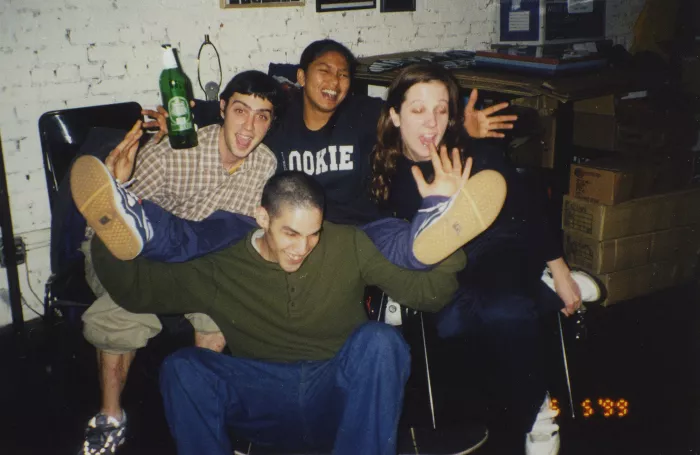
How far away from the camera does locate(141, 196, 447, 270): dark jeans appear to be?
63.6 inches

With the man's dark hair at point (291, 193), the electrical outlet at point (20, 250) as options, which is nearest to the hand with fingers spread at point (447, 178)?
the man's dark hair at point (291, 193)

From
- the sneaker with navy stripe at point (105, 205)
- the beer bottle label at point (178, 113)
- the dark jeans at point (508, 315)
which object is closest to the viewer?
the sneaker with navy stripe at point (105, 205)

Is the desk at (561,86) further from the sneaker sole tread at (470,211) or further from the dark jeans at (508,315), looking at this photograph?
the sneaker sole tread at (470,211)

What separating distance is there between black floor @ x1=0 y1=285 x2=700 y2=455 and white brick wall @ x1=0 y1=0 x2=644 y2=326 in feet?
2.27

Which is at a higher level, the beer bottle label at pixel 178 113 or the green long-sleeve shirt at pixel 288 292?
the beer bottle label at pixel 178 113

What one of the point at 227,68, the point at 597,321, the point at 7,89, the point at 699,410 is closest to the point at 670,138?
the point at 597,321

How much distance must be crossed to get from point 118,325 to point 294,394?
76cm

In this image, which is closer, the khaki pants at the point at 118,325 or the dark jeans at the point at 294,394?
the dark jeans at the point at 294,394

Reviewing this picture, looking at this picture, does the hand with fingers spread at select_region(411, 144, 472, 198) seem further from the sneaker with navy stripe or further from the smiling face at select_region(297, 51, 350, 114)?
the smiling face at select_region(297, 51, 350, 114)

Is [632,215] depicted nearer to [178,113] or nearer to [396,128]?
[396,128]

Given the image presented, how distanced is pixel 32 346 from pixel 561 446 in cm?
241

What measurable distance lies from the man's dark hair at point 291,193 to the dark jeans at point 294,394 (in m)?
0.39

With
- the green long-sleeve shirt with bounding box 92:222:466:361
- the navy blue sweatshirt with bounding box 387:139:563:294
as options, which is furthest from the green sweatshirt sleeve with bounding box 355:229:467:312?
the navy blue sweatshirt with bounding box 387:139:563:294

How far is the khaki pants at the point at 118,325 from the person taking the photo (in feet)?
6.55
